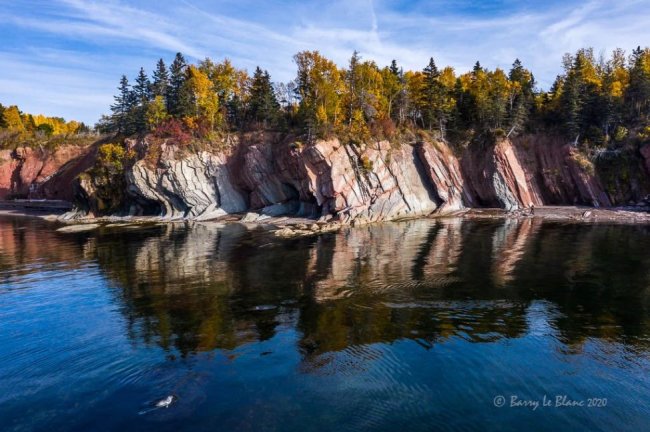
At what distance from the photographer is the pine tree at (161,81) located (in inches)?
3565

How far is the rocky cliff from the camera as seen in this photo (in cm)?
6600

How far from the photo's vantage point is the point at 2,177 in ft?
348

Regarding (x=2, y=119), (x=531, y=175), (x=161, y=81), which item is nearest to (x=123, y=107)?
(x=161, y=81)

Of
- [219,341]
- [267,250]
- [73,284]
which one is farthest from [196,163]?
[219,341]

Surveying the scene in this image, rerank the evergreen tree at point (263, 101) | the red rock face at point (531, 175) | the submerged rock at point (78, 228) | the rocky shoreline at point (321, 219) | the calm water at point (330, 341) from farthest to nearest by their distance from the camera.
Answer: the evergreen tree at point (263, 101) → the red rock face at point (531, 175) → the submerged rock at point (78, 228) → the rocky shoreline at point (321, 219) → the calm water at point (330, 341)

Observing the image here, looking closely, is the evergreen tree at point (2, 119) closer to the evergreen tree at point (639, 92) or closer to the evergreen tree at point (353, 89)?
the evergreen tree at point (353, 89)

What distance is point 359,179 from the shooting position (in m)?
66.2

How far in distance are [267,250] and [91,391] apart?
2738 cm

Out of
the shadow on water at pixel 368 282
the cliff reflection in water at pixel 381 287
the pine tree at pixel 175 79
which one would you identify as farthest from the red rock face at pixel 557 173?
the pine tree at pixel 175 79

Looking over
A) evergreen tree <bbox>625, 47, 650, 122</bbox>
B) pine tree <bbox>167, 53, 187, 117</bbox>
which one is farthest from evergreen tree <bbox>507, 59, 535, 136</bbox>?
pine tree <bbox>167, 53, 187, 117</bbox>

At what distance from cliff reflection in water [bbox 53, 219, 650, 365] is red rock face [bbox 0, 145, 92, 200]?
68.0 metres

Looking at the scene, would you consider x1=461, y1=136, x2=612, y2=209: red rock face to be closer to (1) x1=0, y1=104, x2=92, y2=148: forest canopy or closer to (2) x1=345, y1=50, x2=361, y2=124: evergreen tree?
(2) x1=345, y1=50, x2=361, y2=124: evergreen tree

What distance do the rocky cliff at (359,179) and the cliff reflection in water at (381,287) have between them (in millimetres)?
17485

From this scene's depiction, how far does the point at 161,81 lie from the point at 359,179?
171 feet
